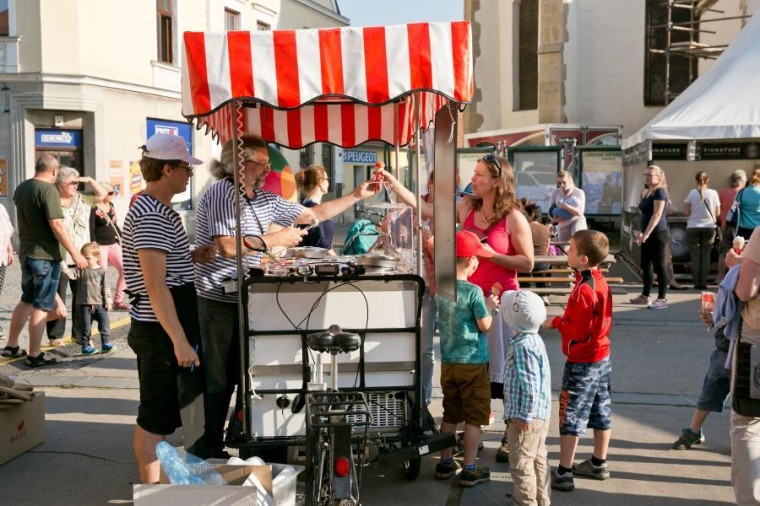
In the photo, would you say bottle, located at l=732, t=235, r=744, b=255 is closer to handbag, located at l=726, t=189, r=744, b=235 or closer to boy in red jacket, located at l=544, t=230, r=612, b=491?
boy in red jacket, located at l=544, t=230, r=612, b=491

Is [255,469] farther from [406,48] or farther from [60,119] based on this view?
[60,119]

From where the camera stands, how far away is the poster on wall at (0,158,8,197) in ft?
68.9

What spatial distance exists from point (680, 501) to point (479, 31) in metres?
31.3

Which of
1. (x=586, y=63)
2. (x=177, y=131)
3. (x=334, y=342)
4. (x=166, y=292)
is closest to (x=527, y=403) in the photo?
(x=334, y=342)

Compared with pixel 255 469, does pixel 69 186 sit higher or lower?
higher

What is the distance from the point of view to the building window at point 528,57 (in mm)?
32406

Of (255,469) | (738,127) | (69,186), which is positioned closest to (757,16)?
(738,127)

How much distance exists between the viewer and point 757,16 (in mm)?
16203

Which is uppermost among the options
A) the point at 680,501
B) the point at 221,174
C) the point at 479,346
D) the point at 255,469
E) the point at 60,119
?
the point at 60,119

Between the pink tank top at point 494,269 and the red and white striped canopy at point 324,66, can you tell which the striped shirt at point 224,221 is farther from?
the pink tank top at point 494,269

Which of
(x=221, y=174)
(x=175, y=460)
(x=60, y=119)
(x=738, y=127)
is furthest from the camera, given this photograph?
(x=60, y=119)

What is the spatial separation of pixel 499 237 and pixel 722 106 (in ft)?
32.6

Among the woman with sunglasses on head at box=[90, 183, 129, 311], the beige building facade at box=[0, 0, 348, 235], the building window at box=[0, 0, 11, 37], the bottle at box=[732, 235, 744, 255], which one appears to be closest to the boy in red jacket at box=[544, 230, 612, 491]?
the bottle at box=[732, 235, 744, 255]

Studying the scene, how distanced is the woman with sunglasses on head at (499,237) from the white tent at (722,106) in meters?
9.18
